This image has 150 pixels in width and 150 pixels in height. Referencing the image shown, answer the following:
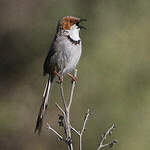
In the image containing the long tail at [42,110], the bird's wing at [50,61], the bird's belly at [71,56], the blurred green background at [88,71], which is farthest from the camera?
the blurred green background at [88,71]

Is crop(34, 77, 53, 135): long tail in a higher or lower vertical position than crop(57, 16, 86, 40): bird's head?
lower

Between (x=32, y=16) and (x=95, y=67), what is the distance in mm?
3451

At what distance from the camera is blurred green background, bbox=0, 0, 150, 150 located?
10414 mm

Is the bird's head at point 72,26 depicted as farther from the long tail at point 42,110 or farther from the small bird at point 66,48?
the long tail at point 42,110

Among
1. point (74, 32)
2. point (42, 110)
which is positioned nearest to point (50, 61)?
point (74, 32)

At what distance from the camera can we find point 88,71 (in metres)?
11.0

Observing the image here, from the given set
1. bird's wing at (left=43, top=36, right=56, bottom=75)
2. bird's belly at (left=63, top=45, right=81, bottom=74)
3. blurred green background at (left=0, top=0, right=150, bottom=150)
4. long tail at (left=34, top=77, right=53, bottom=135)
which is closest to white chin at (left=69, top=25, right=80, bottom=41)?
bird's belly at (left=63, top=45, right=81, bottom=74)

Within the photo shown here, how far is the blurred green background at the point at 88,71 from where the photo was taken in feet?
34.2

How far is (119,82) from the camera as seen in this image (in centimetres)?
1065

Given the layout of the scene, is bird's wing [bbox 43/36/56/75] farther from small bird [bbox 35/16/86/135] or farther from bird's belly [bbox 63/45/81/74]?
bird's belly [bbox 63/45/81/74]

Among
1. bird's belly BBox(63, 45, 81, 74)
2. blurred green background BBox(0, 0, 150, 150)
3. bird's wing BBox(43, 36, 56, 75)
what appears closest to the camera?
bird's belly BBox(63, 45, 81, 74)

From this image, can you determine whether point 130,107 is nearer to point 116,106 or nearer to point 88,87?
point 116,106

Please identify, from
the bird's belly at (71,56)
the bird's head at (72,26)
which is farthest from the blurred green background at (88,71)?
the bird's head at (72,26)

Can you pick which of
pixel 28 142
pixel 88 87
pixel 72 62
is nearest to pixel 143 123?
pixel 88 87
